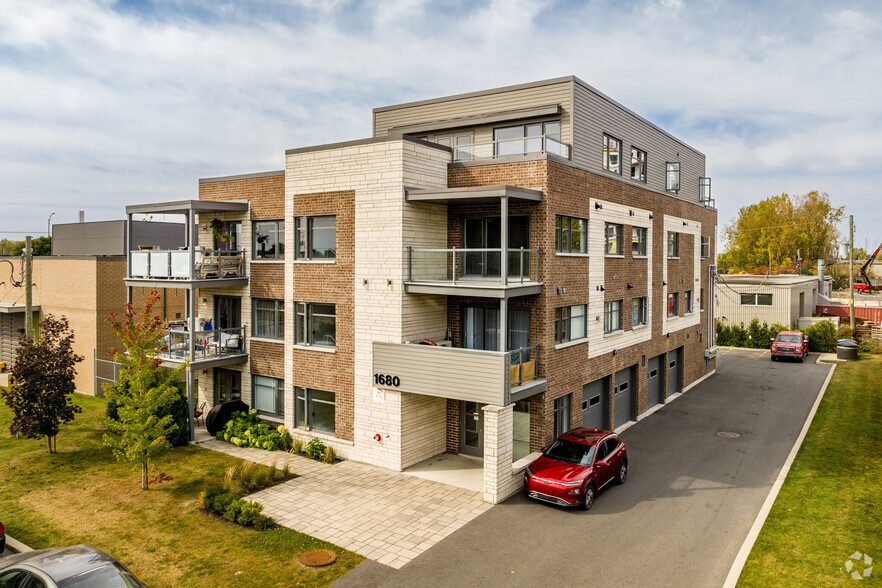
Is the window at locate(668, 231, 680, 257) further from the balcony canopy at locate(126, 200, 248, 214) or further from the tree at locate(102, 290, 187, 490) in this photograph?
the tree at locate(102, 290, 187, 490)

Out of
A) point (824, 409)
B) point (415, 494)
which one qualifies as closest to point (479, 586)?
point (415, 494)

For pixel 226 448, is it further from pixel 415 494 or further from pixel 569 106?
pixel 569 106

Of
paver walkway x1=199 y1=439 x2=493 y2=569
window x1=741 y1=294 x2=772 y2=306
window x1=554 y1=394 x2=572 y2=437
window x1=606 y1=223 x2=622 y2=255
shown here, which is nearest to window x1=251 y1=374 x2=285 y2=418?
paver walkway x1=199 y1=439 x2=493 y2=569

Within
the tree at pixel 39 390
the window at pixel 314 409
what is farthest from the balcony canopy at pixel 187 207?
the window at pixel 314 409

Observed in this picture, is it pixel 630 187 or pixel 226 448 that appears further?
pixel 630 187

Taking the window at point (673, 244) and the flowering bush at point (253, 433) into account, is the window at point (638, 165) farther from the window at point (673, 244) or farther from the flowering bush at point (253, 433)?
the flowering bush at point (253, 433)
